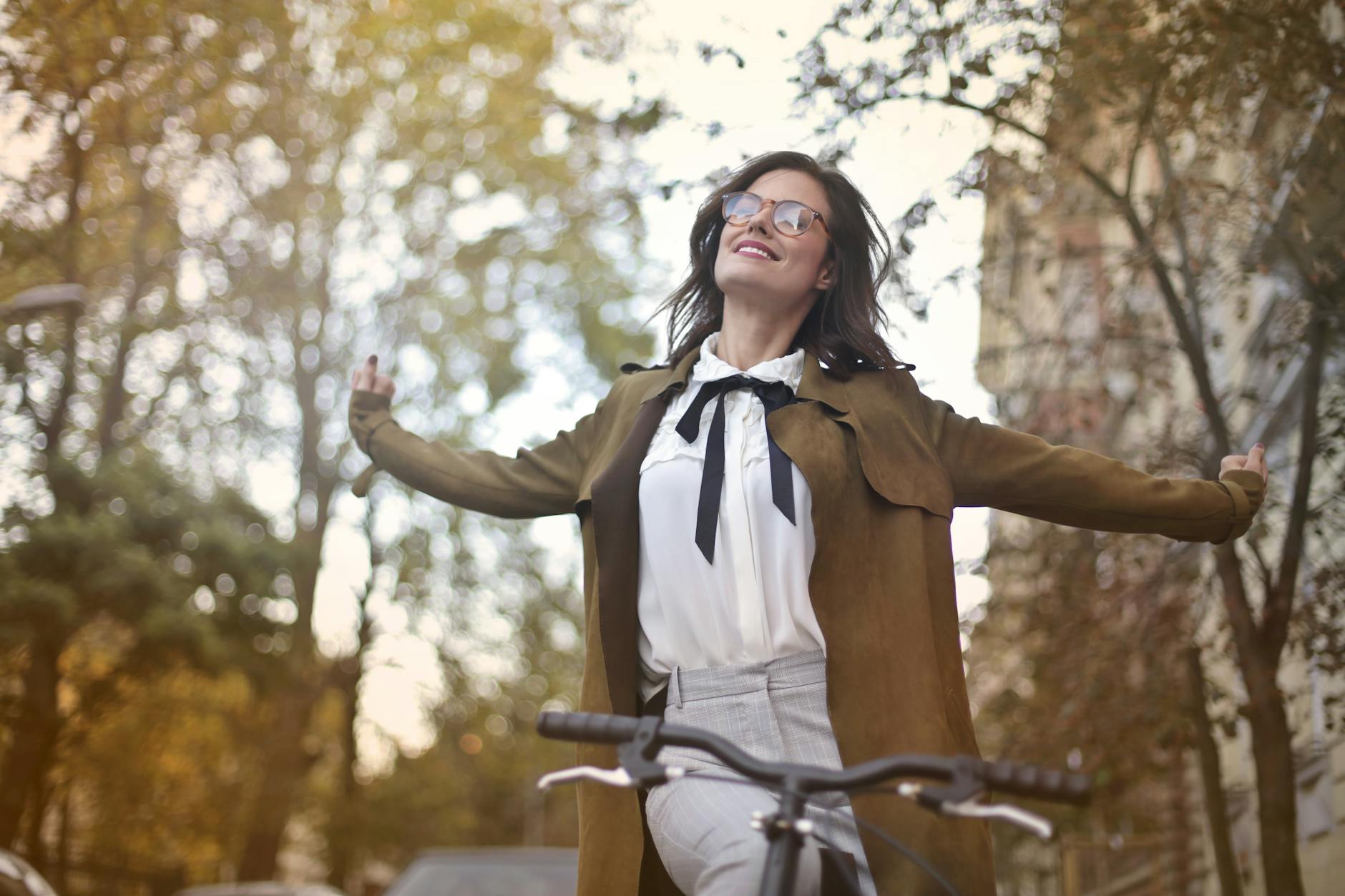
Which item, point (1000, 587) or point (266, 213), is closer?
point (1000, 587)

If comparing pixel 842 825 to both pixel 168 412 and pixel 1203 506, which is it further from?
pixel 168 412

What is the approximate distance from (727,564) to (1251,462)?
128 cm

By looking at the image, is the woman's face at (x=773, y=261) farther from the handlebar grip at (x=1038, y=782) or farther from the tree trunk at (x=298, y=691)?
the tree trunk at (x=298, y=691)

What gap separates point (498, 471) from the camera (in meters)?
3.26

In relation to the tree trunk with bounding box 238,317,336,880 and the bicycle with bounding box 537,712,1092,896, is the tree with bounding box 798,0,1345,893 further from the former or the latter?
the tree trunk with bounding box 238,317,336,880

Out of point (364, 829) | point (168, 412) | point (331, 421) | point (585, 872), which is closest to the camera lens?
point (585, 872)

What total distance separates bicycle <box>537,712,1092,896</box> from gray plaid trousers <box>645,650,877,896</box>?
22 cm

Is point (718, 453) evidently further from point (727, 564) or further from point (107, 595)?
point (107, 595)

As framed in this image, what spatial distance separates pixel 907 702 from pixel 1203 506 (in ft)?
2.78

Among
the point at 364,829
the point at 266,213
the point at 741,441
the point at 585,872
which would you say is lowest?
the point at 364,829

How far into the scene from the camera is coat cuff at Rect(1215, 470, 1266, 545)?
Result: 9.64 ft

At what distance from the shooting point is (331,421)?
59.1 ft

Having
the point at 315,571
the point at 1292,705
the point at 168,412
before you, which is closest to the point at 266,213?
the point at 168,412

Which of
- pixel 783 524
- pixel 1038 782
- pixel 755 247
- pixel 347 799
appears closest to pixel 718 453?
pixel 783 524
